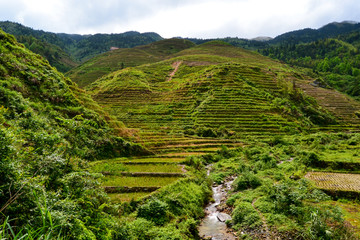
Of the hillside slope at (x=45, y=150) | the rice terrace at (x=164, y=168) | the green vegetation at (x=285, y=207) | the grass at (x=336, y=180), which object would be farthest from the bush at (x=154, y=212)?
the grass at (x=336, y=180)

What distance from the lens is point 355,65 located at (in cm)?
12369

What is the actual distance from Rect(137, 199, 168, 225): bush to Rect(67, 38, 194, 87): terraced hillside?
85.8m

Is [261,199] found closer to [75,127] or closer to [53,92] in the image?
[75,127]

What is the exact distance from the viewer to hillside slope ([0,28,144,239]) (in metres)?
5.16

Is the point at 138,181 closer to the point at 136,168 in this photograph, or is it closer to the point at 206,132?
the point at 136,168

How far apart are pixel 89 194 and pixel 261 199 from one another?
1301cm

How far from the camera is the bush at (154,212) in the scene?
39.1 feet

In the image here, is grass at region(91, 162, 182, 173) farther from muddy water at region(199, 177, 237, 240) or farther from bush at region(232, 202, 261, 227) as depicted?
bush at region(232, 202, 261, 227)

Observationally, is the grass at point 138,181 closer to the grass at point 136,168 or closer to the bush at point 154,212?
the grass at point 136,168

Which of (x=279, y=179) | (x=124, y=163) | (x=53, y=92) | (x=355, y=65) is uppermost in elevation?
(x=355, y=65)

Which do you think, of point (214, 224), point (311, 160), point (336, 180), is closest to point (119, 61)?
point (311, 160)

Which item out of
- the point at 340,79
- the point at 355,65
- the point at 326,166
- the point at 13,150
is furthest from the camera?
the point at 355,65

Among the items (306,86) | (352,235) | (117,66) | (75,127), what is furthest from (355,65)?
(75,127)

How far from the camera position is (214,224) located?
46.1 feet
